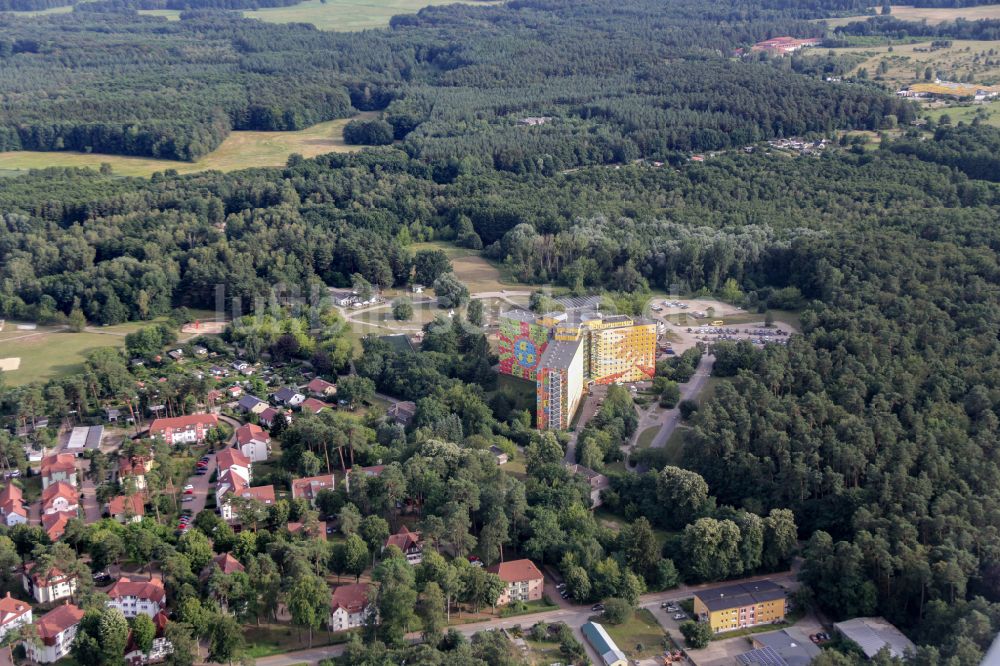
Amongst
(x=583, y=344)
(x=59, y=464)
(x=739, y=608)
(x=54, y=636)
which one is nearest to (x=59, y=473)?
(x=59, y=464)

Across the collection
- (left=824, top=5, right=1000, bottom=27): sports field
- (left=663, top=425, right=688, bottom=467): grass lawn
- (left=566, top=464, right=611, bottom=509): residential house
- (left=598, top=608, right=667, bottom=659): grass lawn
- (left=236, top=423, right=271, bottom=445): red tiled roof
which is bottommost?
(left=598, top=608, right=667, bottom=659): grass lawn

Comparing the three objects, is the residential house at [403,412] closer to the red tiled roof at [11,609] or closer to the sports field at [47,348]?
the sports field at [47,348]

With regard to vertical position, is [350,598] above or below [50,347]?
below

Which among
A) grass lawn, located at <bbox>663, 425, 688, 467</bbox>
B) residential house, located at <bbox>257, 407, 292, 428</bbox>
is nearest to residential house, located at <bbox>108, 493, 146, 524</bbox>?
residential house, located at <bbox>257, 407, 292, 428</bbox>

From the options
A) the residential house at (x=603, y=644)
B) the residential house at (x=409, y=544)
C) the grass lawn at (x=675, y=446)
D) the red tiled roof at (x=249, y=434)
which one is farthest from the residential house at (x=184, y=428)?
the residential house at (x=603, y=644)

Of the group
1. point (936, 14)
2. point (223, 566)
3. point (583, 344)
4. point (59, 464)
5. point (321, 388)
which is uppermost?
point (936, 14)

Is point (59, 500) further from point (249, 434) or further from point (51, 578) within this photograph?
point (249, 434)

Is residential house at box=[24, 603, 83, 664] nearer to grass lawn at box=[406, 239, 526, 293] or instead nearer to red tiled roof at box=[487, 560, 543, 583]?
red tiled roof at box=[487, 560, 543, 583]

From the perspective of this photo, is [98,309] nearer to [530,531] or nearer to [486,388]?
[486,388]
